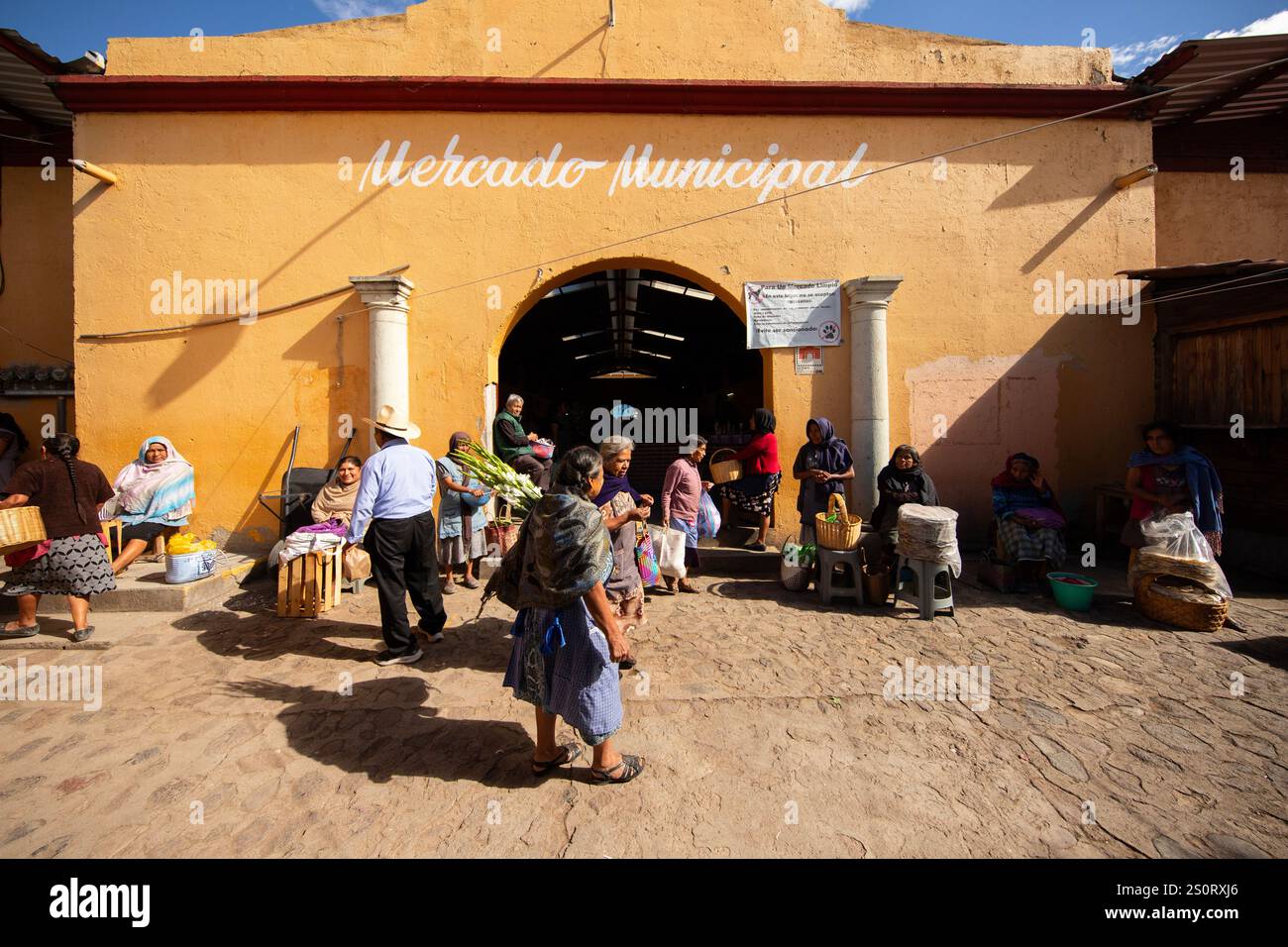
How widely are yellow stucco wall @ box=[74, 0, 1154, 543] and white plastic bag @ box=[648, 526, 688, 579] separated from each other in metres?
1.98

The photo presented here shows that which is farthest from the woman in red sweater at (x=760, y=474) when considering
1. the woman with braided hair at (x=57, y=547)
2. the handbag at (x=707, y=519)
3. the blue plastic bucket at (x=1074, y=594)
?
the woman with braided hair at (x=57, y=547)

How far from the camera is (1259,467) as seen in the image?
5980 millimetres

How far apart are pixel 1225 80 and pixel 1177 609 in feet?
23.2

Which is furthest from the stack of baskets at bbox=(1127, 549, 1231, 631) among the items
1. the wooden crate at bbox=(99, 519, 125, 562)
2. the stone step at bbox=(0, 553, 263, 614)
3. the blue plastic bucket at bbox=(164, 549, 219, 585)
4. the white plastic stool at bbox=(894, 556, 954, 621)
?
the wooden crate at bbox=(99, 519, 125, 562)

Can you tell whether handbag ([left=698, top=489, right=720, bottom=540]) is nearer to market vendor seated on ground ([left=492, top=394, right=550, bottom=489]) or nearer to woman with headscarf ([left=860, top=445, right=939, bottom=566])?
woman with headscarf ([left=860, top=445, right=939, bottom=566])

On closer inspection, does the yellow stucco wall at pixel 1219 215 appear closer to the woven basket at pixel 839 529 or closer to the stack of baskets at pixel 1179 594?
the stack of baskets at pixel 1179 594

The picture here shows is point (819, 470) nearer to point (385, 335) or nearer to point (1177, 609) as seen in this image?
point (1177, 609)

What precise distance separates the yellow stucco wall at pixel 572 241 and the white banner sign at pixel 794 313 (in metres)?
0.20

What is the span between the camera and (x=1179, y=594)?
459 cm

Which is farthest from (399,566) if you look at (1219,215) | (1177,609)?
(1219,215)

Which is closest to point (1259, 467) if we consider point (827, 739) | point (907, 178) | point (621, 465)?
point (907, 178)

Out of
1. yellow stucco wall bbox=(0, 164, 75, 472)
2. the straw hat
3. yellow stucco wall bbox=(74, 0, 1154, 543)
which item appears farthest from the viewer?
yellow stucco wall bbox=(0, 164, 75, 472)

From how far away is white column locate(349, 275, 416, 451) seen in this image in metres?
6.32

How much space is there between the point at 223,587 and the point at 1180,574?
8.96 metres
